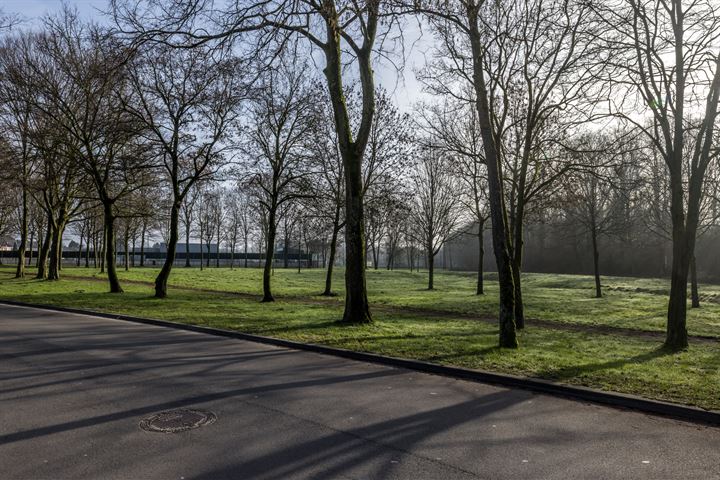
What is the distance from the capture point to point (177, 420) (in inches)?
206

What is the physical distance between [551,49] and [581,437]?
11.3m

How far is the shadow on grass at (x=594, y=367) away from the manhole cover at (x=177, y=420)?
501 centimetres

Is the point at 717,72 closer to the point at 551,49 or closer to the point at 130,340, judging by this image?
the point at 551,49

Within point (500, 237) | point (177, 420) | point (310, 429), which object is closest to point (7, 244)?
point (500, 237)

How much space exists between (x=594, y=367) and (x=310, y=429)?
562 cm

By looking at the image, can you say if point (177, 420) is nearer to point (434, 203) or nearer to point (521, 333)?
point (521, 333)

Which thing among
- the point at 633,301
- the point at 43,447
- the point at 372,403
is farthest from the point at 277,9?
the point at 633,301

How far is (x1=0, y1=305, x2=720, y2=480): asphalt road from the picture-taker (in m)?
4.14

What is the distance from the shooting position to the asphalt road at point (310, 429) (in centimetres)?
414

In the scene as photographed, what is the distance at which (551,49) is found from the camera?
13.3 meters

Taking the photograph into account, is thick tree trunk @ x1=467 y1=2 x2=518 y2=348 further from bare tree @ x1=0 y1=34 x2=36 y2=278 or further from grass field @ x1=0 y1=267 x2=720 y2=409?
bare tree @ x1=0 y1=34 x2=36 y2=278

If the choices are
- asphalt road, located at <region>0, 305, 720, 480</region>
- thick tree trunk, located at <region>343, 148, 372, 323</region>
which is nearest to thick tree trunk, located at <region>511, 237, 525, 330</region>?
thick tree trunk, located at <region>343, 148, 372, 323</region>

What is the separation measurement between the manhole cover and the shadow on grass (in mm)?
5010

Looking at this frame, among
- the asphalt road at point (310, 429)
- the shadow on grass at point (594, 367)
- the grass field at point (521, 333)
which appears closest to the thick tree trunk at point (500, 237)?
the grass field at point (521, 333)
